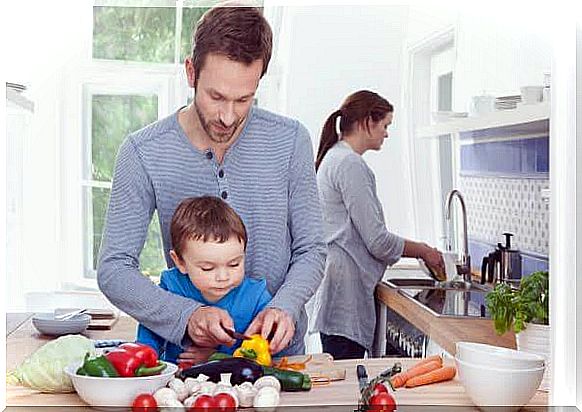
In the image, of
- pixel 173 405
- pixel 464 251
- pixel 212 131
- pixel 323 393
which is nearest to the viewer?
pixel 173 405

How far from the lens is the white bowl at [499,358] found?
2.08m

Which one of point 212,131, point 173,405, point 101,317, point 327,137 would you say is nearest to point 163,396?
point 173,405

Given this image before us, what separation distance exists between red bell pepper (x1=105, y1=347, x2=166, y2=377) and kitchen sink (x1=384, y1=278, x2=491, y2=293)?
2.02 ft

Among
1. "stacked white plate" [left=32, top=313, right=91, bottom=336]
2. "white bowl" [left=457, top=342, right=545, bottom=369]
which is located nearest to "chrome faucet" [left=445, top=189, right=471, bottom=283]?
"white bowl" [left=457, top=342, right=545, bottom=369]

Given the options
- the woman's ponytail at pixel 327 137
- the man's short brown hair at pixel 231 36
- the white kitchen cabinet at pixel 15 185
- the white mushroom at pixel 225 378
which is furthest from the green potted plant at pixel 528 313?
the white kitchen cabinet at pixel 15 185

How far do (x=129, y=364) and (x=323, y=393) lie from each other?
0.40m

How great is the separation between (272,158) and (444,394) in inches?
24.0

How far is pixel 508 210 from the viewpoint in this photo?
2682 millimetres

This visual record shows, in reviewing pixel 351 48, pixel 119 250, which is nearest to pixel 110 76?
pixel 119 250

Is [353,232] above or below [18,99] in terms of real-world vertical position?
below

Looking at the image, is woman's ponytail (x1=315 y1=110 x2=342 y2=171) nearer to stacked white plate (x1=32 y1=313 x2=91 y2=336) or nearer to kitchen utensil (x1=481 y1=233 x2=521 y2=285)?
kitchen utensil (x1=481 y1=233 x2=521 y2=285)

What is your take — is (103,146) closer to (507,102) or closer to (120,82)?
(120,82)

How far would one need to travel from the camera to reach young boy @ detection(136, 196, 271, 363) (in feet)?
7.30

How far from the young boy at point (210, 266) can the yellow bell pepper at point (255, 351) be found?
0.09ft
